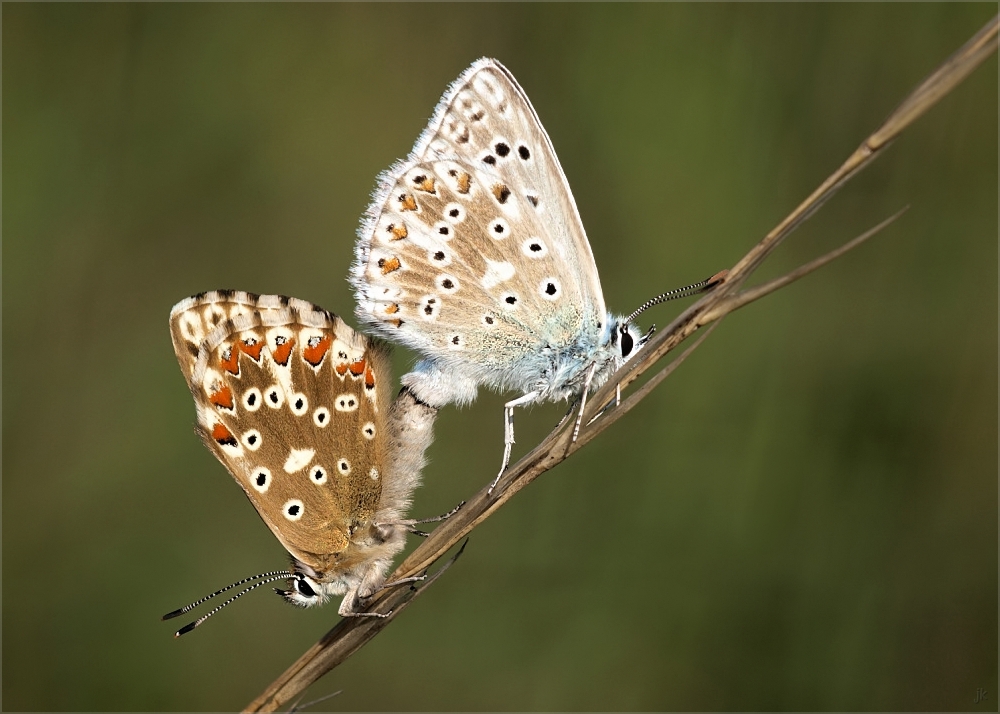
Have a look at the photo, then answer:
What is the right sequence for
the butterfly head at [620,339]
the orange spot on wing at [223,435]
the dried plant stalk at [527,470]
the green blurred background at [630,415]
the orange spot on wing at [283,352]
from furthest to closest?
the green blurred background at [630,415], the butterfly head at [620,339], the orange spot on wing at [283,352], the orange spot on wing at [223,435], the dried plant stalk at [527,470]

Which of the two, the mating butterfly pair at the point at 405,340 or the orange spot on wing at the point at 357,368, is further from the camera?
the orange spot on wing at the point at 357,368

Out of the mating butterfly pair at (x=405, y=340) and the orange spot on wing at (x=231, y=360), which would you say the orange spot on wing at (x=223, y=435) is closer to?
the mating butterfly pair at (x=405, y=340)

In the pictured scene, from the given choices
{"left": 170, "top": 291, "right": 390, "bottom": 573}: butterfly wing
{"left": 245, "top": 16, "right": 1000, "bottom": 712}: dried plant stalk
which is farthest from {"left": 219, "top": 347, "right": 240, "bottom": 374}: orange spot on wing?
{"left": 245, "top": 16, "right": 1000, "bottom": 712}: dried plant stalk

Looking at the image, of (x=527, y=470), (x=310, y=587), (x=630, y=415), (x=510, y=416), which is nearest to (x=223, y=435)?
(x=310, y=587)

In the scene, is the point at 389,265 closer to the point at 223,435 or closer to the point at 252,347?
the point at 252,347

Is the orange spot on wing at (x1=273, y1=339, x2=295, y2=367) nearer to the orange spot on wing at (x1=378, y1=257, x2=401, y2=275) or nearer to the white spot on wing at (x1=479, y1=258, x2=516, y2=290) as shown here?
the orange spot on wing at (x1=378, y1=257, x2=401, y2=275)

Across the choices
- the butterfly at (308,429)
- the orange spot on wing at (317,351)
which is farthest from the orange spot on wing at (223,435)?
the orange spot on wing at (317,351)

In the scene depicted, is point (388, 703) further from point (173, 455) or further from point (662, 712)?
point (173, 455)
